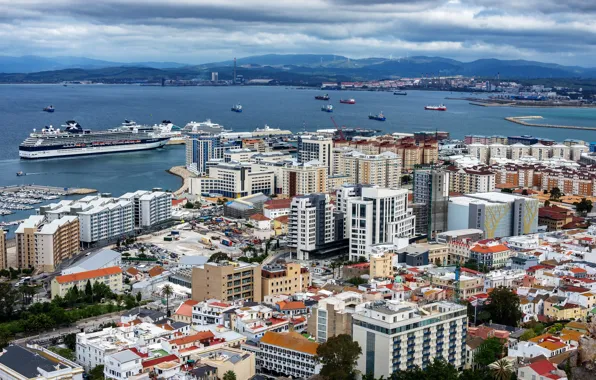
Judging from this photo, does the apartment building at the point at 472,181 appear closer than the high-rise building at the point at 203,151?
Yes

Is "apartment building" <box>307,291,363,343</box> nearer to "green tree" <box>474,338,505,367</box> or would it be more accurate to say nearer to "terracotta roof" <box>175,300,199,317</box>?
"green tree" <box>474,338,505,367</box>

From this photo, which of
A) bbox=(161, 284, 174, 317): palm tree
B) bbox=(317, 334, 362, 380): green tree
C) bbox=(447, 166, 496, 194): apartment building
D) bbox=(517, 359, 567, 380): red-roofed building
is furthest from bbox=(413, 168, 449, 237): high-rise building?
bbox=(317, 334, 362, 380): green tree

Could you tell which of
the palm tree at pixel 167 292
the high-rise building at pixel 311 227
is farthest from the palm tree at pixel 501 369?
the high-rise building at pixel 311 227

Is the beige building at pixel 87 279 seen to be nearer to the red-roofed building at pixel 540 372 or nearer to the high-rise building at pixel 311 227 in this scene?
the high-rise building at pixel 311 227

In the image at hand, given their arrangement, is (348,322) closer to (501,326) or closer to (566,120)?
(501,326)

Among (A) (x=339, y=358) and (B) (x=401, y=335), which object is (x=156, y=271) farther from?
(B) (x=401, y=335)

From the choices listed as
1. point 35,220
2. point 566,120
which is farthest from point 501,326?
point 566,120
